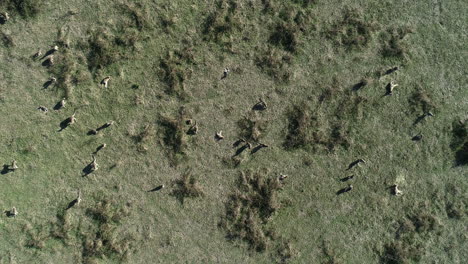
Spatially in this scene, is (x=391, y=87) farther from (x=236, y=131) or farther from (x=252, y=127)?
(x=236, y=131)

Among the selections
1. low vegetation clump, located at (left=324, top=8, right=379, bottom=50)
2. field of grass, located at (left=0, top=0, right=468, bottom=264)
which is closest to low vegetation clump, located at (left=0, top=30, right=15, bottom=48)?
field of grass, located at (left=0, top=0, right=468, bottom=264)

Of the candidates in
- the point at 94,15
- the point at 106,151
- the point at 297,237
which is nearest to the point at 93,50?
the point at 94,15

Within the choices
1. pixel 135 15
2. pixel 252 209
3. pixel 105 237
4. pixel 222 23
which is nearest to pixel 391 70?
pixel 222 23

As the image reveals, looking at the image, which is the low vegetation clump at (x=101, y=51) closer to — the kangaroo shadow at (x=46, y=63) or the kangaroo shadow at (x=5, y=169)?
the kangaroo shadow at (x=46, y=63)

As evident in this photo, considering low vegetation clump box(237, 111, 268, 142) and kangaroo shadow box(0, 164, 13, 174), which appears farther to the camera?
low vegetation clump box(237, 111, 268, 142)

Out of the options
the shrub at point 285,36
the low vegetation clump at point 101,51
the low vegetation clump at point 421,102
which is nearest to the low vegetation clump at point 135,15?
the low vegetation clump at point 101,51

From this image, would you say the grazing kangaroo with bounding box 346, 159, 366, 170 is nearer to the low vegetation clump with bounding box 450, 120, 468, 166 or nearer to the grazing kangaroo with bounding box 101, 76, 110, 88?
the low vegetation clump with bounding box 450, 120, 468, 166

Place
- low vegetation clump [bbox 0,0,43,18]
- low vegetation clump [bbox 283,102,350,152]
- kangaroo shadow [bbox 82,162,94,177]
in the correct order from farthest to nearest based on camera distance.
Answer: low vegetation clump [bbox 283,102,350,152] < kangaroo shadow [bbox 82,162,94,177] < low vegetation clump [bbox 0,0,43,18]
